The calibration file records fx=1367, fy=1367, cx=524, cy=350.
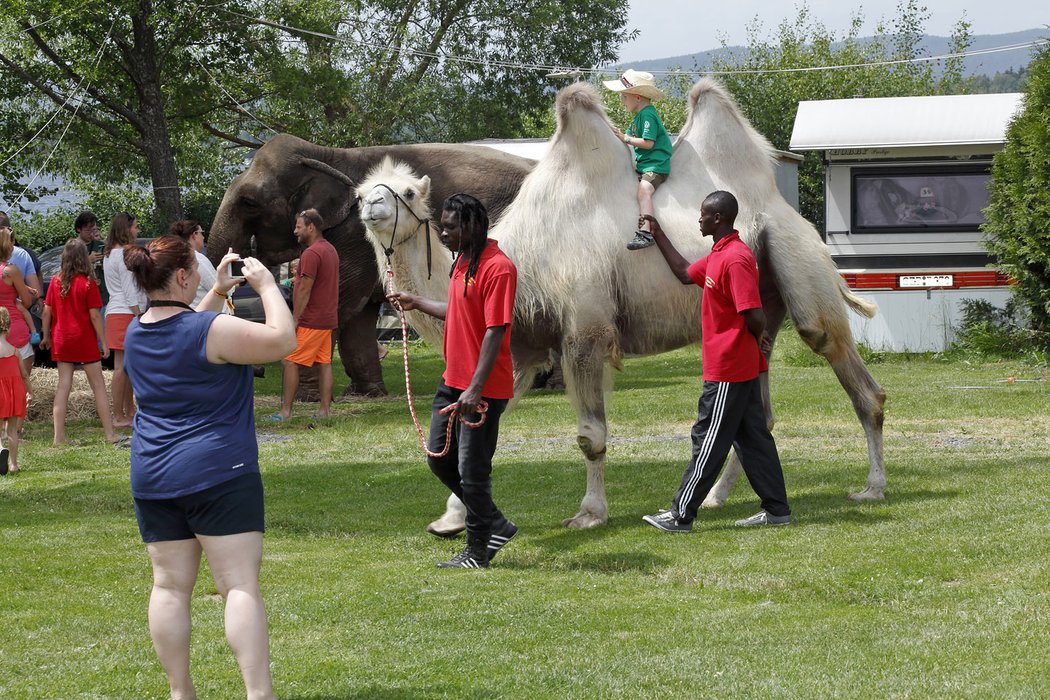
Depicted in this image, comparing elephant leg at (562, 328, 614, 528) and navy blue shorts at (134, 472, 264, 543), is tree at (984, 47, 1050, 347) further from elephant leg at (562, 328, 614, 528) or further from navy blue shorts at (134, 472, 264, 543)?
navy blue shorts at (134, 472, 264, 543)

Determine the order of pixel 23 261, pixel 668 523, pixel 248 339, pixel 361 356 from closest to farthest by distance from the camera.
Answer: pixel 248 339 → pixel 668 523 → pixel 23 261 → pixel 361 356

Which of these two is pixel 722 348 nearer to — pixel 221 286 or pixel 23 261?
pixel 221 286

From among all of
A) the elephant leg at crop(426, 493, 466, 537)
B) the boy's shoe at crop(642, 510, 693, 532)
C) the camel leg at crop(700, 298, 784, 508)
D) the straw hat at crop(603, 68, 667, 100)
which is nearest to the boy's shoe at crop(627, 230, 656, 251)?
the camel leg at crop(700, 298, 784, 508)

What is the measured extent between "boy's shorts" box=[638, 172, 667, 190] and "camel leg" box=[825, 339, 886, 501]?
1.66 m

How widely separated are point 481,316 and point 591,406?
1620mm

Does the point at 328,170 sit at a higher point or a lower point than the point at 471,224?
higher

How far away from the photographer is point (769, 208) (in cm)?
923

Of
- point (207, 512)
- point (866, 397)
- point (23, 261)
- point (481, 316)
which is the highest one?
point (23, 261)

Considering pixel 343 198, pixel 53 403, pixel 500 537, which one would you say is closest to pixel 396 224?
pixel 500 537

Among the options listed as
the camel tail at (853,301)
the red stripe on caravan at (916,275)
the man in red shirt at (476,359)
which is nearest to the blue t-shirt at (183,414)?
the man in red shirt at (476,359)

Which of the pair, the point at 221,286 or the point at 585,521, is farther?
the point at 585,521

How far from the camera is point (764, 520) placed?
8.41 m

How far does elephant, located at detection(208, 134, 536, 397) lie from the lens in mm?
15570

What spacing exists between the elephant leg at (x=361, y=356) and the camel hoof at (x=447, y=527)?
27.0ft
